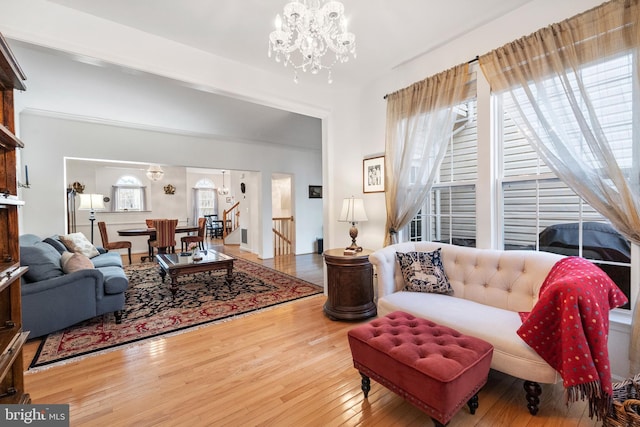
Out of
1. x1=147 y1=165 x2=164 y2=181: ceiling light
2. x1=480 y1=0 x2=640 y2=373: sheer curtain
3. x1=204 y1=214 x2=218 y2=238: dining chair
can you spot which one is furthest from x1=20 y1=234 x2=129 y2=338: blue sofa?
x1=204 y1=214 x2=218 y2=238: dining chair

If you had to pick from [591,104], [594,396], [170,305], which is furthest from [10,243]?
[591,104]

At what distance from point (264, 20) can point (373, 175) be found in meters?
2.09

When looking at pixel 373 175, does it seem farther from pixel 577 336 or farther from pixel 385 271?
pixel 577 336

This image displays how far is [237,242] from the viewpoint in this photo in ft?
31.5

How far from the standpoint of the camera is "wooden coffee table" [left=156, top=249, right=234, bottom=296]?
3.73 meters

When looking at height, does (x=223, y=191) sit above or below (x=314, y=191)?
above

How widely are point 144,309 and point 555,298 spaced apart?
3.94m

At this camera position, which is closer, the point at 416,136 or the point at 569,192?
the point at 569,192

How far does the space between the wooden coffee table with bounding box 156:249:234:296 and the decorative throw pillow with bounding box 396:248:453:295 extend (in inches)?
105

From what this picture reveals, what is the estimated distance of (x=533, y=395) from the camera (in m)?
1.63

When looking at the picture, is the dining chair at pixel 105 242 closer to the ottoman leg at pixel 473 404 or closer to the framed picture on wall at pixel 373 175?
the framed picture on wall at pixel 373 175

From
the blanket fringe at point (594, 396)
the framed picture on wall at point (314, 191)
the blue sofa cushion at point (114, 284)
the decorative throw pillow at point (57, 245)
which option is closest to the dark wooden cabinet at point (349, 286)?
the blanket fringe at point (594, 396)

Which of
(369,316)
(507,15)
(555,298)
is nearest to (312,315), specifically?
(369,316)

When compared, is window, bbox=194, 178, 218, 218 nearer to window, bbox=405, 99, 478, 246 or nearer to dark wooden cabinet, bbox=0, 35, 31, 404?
window, bbox=405, 99, 478, 246
